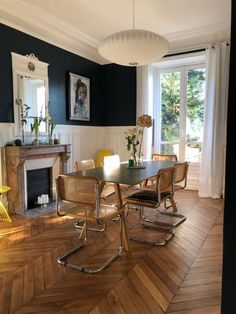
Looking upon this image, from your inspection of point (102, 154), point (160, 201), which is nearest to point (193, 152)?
point (102, 154)

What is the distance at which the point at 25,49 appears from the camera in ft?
13.4

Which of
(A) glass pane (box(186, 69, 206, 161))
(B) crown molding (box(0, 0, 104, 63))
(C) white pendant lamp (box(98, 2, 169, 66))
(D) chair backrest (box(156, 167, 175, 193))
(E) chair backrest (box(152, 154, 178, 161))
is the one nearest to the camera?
(C) white pendant lamp (box(98, 2, 169, 66))

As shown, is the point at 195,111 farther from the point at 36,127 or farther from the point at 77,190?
the point at 77,190

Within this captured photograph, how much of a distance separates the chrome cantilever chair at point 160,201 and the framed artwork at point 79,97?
2.62 meters

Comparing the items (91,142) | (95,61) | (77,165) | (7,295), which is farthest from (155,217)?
(95,61)

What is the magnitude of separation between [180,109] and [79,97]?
215 centimetres

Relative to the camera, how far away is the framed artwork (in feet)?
16.7

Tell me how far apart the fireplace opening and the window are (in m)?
2.48

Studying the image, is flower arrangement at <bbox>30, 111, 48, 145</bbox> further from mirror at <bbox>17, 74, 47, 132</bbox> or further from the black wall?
the black wall

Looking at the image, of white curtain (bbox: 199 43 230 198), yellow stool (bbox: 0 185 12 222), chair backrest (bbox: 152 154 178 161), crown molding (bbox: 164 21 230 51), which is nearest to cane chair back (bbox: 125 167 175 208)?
chair backrest (bbox: 152 154 178 161)

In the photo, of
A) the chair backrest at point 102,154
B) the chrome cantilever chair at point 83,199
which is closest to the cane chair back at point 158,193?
the chrome cantilever chair at point 83,199

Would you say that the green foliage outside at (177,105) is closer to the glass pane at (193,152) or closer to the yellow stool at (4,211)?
the glass pane at (193,152)

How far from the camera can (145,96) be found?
5.34 meters

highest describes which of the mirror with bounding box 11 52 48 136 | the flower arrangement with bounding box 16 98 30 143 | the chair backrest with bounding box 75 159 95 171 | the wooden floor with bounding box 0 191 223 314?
the mirror with bounding box 11 52 48 136
